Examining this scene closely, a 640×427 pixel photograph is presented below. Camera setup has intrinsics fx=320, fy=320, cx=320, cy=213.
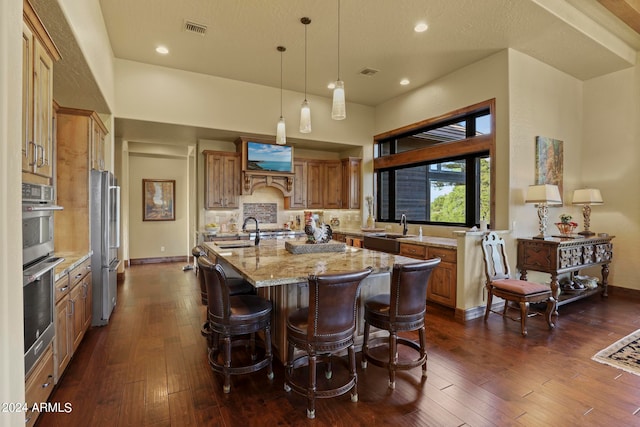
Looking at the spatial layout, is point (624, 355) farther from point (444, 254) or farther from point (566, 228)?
point (566, 228)

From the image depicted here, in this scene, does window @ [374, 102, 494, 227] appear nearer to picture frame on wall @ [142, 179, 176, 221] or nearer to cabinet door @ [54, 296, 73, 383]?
cabinet door @ [54, 296, 73, 383]

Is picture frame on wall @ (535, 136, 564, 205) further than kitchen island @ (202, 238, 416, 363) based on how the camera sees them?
Yes

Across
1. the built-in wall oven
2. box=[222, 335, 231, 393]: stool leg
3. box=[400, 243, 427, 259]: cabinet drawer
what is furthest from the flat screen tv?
box=[222, 335, 231, 393]: stool leg

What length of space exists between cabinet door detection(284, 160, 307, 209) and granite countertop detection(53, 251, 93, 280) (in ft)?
13.5

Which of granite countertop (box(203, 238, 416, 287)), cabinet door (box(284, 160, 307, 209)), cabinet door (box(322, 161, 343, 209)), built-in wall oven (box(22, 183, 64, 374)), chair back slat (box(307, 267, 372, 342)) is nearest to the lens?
built-in wall oven (box(22, 183, 64, 374))

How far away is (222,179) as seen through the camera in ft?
20.9

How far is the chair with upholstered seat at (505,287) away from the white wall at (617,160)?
233 cm

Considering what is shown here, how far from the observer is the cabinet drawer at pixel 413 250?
4633mm

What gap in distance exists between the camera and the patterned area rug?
2.83 m

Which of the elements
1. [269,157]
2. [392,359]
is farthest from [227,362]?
[269,157]

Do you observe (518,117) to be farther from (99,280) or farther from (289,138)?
(99,280)

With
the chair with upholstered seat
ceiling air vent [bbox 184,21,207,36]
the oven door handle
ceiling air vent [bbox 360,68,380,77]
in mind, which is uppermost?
ceiling air vent [bbox 360,68,380,77]

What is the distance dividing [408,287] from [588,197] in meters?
4.36

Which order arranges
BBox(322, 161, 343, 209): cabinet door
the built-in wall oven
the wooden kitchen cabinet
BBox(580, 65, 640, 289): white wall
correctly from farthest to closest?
BBox(322, 161, 343, 209): cabinet door, the wooden kitchen cabinet, BBox(580, 65, 640, 289): white wall, the built-in wall oven
